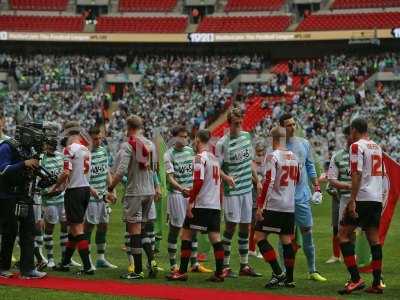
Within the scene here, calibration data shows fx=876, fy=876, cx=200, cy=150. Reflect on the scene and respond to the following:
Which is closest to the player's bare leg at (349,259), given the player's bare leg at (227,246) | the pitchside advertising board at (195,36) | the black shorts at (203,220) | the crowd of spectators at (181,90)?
the black shorts at (203,220)

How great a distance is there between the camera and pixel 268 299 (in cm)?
1017

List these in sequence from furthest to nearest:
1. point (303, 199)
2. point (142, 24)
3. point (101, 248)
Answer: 1. point (142, 24)
2. point (101, 248)
3. point (303, 199)

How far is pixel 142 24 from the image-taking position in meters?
58.7

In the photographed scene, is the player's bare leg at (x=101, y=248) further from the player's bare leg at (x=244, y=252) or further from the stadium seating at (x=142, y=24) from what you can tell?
the stadium seating at (x=142, y=24)

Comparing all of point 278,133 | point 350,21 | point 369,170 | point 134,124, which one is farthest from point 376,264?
point 350,21

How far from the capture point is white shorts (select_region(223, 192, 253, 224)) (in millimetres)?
12391

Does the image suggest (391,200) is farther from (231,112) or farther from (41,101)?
(41,101)

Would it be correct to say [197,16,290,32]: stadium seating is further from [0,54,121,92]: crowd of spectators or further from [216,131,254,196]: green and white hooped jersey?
[216,131,254,196]: green and white hooped jersey

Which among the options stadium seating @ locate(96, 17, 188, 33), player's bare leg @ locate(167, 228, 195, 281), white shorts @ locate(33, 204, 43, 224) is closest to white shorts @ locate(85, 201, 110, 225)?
white shorts @ locate(33, 204, 43, 224)

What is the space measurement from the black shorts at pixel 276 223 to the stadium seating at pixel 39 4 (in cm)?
5137

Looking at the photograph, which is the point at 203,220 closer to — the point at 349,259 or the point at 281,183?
the point at 281,183

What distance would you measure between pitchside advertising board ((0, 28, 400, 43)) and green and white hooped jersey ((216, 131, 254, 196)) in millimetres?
41566

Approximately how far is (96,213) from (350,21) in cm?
4346

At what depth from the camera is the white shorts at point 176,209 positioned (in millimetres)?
13094
